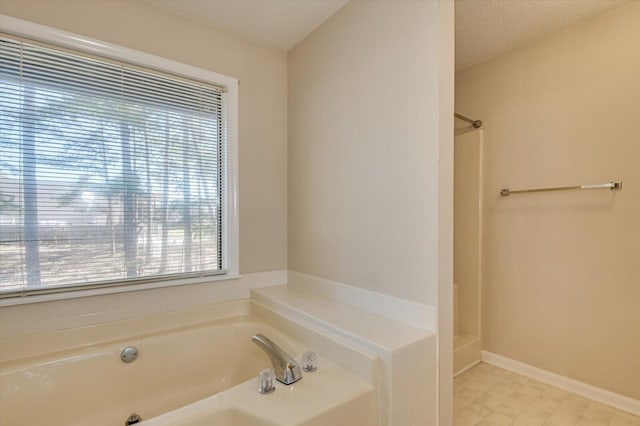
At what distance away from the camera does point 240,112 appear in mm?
2135

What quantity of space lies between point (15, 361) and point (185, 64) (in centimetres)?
183

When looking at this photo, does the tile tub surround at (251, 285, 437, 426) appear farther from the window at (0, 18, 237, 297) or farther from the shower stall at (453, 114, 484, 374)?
the shower stall at (453, 114, 484, 374)

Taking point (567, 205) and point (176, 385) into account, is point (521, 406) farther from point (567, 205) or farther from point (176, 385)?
point (176, 385)

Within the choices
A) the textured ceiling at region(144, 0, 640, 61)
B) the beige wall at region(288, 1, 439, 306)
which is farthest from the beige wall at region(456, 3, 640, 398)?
the beige wall at region(288, 1, 439, 306)

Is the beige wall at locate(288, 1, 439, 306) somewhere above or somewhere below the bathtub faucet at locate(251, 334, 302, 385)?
above

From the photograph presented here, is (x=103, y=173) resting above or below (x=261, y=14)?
below

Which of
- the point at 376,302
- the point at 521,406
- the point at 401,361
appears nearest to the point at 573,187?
the point at 521,406

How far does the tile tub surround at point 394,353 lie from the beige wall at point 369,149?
0.60ft

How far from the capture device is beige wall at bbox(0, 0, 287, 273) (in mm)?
1696

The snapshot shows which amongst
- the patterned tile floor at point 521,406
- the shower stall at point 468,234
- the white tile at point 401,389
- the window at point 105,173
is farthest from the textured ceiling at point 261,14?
the patterned tile floor at point 521,406

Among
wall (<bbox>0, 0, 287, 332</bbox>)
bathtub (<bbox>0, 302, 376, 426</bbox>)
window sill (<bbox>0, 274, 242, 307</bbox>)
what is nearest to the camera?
bathtub (<bbox>0, 302, 376, 426</bbox>)

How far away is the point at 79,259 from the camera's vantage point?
5.29 feet

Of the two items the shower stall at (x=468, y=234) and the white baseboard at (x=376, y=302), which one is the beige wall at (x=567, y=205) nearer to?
the shower stall at (x=468, y=234)

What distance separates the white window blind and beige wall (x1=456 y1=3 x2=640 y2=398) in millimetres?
2183
